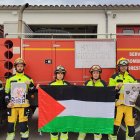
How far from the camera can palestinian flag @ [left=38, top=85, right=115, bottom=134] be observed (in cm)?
658

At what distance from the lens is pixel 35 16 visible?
50.9 feet

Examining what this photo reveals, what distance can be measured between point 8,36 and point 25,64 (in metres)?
0.93

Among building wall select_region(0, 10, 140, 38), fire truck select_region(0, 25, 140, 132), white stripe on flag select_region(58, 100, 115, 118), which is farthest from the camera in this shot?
building wall select_region(0, 10, 140, 38)

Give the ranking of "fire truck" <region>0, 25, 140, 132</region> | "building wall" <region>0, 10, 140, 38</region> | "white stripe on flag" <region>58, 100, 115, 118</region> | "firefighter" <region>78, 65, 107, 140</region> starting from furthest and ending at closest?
"building wall" <region>0, 10, 140, 38</region> → "fire truck" <region>0, 25, 140, 132</region> → "firefighter" <region>78, 65, 107, 140</region> → "white stripe on flag" <region>58, 100, 115, 118</region>

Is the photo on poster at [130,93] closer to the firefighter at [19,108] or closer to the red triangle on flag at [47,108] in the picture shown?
the red triangle on flag at [47,108]

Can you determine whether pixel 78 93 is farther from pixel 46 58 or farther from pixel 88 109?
pixel 46 58

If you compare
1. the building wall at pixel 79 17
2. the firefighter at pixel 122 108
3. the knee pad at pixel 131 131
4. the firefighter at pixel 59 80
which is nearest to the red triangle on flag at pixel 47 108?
the firefighter at pixel 59 80

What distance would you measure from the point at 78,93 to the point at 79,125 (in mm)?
629

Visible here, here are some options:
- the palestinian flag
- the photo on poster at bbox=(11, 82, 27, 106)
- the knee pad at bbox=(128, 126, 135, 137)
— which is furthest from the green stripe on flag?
the photo on poster at bbox=(11, 82, 27, 106)

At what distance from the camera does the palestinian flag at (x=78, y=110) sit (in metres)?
6.58

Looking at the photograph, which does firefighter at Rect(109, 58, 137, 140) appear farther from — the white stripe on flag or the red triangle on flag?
the red triangle on flag

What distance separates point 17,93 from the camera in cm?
671

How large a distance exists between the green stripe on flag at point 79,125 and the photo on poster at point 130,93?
488 mm

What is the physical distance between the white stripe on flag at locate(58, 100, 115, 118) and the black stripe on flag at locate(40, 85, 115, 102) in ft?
0.27
